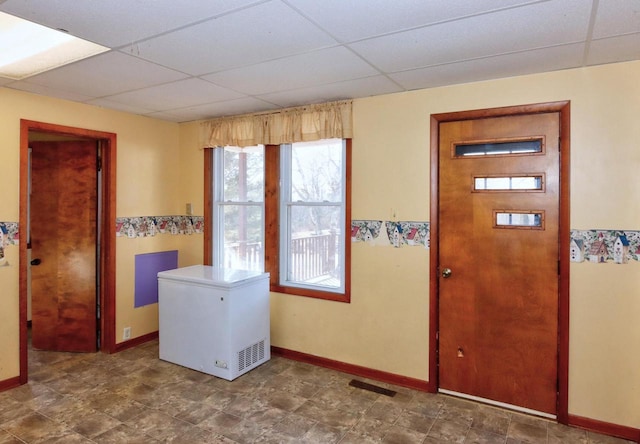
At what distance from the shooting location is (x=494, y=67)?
2.64m

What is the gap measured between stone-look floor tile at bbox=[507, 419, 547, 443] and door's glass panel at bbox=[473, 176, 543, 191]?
1615 millimetres

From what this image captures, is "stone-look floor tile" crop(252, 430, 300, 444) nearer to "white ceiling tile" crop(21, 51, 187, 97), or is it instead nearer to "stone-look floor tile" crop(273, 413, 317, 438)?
"stone-look floor tile" crop(273, 413, 317, 438)

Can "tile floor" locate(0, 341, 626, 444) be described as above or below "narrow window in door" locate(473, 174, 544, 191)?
below

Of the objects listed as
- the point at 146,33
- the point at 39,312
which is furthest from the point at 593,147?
the point at 39,312

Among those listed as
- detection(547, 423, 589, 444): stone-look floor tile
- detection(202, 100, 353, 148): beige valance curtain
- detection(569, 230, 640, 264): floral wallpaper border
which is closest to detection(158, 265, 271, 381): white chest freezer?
detection(202, 100, 353, 148): beige valance curtain

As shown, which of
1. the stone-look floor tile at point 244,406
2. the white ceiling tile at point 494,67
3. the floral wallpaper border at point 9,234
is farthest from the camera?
the floral wallpaper border at point 9,234

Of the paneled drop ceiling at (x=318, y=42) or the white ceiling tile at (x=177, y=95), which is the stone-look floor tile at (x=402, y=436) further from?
the white ceiling tile at (x=177, y=95)

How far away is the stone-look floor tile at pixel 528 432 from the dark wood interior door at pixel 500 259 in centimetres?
17

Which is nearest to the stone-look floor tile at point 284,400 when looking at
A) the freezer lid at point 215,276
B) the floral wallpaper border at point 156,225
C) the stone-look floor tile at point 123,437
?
the stone-look floor tile at point 123,437

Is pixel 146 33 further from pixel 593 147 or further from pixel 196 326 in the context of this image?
pixel 593 147

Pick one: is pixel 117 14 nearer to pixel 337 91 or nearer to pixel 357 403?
pixel 337 91

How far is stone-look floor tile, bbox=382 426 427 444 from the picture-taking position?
2.53m

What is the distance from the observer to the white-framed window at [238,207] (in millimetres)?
4125

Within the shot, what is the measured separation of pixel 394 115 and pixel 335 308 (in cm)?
175
